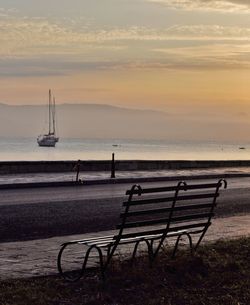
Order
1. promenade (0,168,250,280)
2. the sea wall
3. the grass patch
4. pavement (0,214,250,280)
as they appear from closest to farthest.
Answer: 1. the grass patch
2. pavement (0,214,250,280)
3. promenade (0,168,250,280)
4. the sea wall

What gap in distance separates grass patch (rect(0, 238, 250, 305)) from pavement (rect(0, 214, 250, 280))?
572mm

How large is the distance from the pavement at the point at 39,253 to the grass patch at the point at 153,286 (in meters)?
0.57

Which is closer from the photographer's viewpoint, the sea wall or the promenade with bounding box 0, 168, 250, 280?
the promenade with bounding box 0, 168, 250, 280

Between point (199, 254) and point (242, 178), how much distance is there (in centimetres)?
2341

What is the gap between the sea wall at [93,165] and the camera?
106ft

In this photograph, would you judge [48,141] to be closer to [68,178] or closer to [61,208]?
[68,178]

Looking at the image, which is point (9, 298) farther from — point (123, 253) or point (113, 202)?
point (113, 202)

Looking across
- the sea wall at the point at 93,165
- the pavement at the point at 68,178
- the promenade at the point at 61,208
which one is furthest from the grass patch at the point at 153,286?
the sea wall at the point at 93,165

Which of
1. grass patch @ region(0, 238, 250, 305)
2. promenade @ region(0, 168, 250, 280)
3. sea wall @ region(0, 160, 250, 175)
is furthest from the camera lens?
sea wall @ region(0, 160, 250, 175)

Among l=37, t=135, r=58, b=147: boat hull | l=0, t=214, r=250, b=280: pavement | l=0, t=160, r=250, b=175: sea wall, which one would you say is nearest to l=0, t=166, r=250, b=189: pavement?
l=0, t=160, r=250, b=175: sea wall

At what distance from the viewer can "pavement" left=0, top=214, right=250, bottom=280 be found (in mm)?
9461

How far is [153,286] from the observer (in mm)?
8516

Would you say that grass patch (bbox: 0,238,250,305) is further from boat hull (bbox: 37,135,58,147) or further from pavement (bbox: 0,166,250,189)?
boat hull (bbox: 37,135,58,147)

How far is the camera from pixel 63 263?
1001 cm
